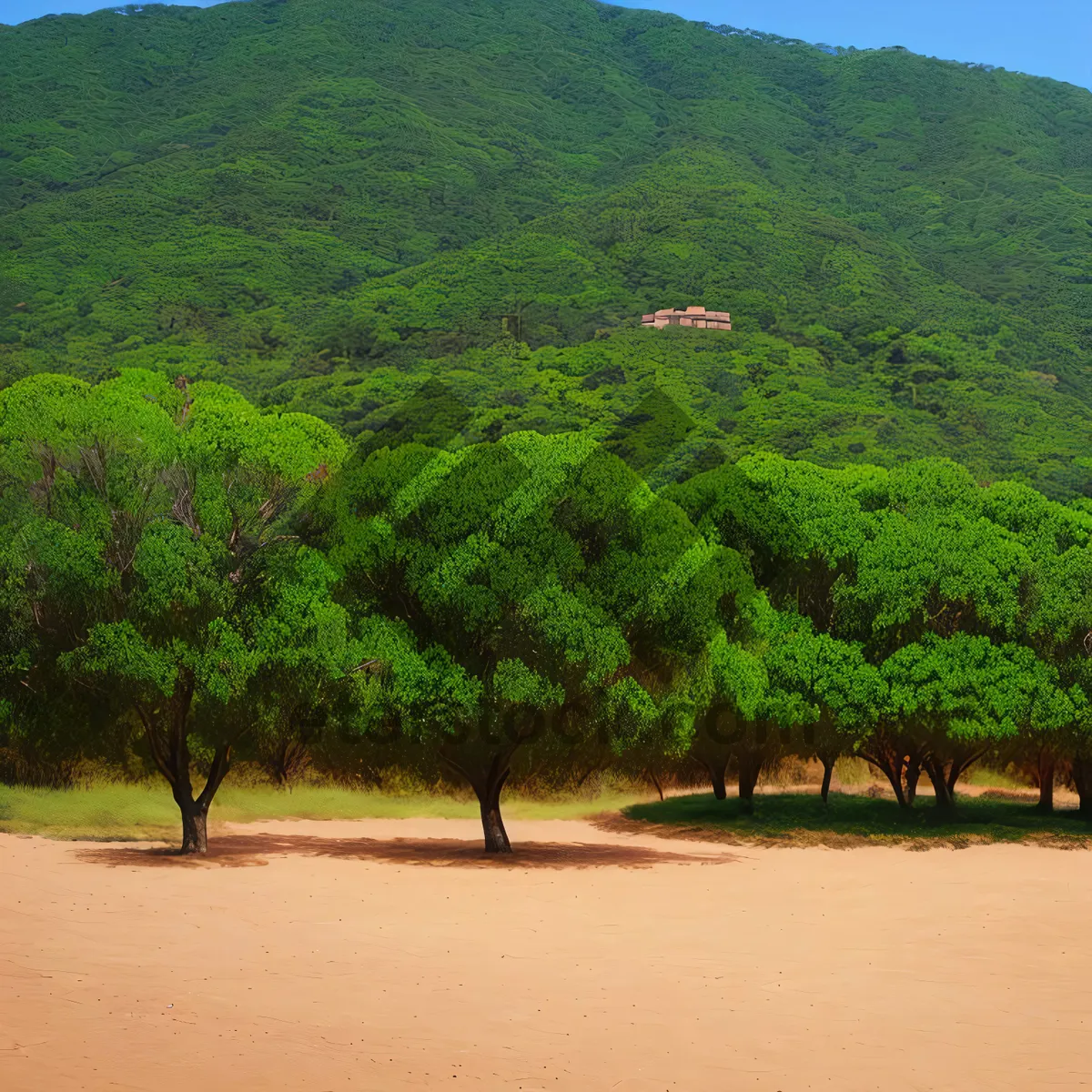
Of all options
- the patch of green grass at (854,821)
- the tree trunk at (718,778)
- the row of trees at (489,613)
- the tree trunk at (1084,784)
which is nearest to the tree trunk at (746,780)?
the patch of green grass at (854,821)

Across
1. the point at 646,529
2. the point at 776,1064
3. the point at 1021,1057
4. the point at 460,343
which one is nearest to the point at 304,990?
the point at 776,1064

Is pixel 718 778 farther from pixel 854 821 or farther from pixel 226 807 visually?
pixel 226 807

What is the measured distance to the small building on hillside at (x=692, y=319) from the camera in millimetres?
116750

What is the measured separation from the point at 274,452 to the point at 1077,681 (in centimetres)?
1749

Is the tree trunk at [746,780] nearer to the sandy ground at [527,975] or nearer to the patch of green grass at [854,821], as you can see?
the patch of green grass at [854,821]

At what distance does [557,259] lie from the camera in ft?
445

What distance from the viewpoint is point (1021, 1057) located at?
41.4ft

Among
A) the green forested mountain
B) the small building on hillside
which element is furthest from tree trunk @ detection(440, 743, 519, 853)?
the small building on hillside

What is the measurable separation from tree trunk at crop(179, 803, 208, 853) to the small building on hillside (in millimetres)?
95821

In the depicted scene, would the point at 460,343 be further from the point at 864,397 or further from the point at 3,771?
the point at 3,771

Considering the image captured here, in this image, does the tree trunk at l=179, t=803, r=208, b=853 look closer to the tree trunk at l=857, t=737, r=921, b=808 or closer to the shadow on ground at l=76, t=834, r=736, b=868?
the shadow on ground at l=76, t=834, r=736, b=868

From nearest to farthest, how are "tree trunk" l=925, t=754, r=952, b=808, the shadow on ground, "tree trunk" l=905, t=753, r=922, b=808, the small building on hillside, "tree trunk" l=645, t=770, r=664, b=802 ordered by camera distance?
the shadow on ground → "tree trunk" l=905, t=753, r=922, b=808 → "tree trunk" l=925, t=754, r=952, b=808 → "tree trunk" l=645, t=770, r=664, b=802 → the small building on hillside

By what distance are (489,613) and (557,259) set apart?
115 m

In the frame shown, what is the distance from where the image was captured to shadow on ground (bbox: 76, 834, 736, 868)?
2275cm
